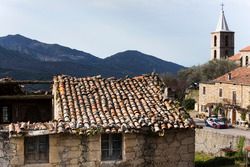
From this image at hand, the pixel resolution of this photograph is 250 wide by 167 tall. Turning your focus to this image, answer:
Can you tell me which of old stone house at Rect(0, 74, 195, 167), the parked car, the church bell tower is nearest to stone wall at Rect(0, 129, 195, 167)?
old stone house at Rect(0, 74, 195, 167)

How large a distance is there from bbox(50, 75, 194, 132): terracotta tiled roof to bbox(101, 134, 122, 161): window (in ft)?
1.11

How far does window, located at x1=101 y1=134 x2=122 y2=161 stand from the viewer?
12.5 meters

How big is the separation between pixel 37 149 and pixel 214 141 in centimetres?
2166

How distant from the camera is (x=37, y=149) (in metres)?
12.3

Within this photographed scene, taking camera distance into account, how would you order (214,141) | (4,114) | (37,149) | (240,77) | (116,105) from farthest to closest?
(240,77) < (214,141) < (4,114) < (116,105) < (37,149)

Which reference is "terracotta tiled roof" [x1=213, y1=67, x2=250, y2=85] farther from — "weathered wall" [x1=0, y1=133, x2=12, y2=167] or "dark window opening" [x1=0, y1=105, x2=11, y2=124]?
"weathered wall" [x1=0, y1=133, x2=12, y2=167]

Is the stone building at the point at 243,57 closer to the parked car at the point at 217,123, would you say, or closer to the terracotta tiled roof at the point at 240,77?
the terracotta tiled roof at the point at 240,77

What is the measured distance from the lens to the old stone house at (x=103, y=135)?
12.0 metres

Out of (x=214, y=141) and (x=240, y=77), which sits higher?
(x=240, y=77)

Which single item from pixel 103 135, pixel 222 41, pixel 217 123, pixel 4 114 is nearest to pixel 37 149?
pixel 103 135

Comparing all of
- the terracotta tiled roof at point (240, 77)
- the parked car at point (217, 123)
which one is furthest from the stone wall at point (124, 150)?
the terracotta tiled roof at point (240, 77)

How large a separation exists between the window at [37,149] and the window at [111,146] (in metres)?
1.35

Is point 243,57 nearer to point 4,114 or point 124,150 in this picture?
point 4,114

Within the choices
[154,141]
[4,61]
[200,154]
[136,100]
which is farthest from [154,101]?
[4,61]
